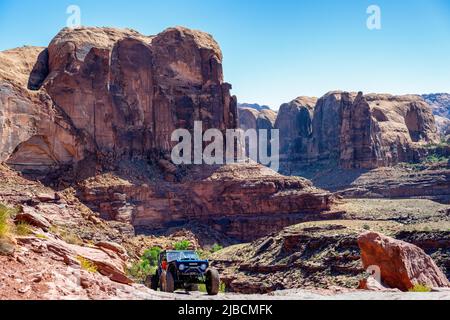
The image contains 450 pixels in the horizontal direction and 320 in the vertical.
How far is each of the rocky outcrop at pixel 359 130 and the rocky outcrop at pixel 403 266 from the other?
86528mm

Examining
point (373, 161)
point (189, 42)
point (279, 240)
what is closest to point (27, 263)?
point (279, 240)

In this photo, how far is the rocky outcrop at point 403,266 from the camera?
82.1 feet

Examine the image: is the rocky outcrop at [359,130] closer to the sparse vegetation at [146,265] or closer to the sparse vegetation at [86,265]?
the sparse vegetation at [146,265]

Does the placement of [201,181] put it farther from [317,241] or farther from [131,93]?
[317,241]

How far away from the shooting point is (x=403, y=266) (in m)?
25.2

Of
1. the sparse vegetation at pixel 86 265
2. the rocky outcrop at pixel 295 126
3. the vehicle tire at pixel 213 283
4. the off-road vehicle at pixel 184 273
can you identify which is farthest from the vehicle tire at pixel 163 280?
the rocky outcrop at pixel 295 126

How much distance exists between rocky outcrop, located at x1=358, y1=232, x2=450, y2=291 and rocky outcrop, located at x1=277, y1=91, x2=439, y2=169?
86.5 meters

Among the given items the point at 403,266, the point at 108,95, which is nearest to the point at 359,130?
the point at 108,95

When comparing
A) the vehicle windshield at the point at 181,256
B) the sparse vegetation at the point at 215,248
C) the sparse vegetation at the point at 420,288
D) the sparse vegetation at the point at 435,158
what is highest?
the sparse vegetation at the point at 435,158

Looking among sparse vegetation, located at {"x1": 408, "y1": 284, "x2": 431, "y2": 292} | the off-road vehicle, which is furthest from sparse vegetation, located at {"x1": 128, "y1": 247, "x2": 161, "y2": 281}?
sparse vegetation, located at {"x1": 408, "y1": 284, "x2": 431, "y2": 292}

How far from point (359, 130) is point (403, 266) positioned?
88.7 m

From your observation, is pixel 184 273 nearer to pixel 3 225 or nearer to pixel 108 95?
pixel 3 225

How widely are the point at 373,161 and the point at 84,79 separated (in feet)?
196

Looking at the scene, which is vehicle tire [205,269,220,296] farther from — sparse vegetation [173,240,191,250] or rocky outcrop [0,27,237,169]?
rocky outcrop [0,27,237,169]
